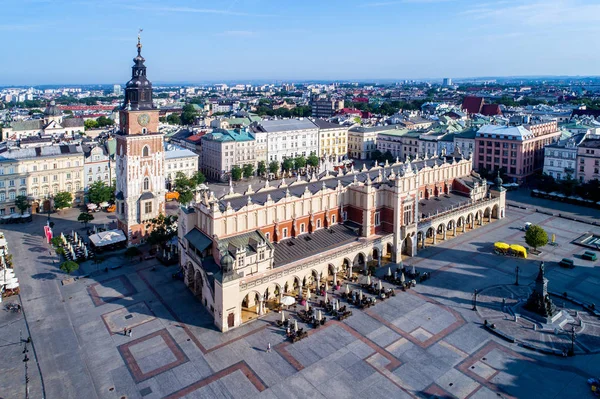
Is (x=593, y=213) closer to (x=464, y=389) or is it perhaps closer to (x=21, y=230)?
(x=464, y=389)

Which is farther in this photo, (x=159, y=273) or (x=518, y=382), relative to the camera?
(x=159, y=273)

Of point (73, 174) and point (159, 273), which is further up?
point (73, 174)

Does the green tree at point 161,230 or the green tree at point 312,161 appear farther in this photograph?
the green tree at point 312,161

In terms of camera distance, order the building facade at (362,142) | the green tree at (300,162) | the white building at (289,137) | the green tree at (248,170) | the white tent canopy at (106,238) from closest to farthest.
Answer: the white tent canopy at (106,238)
the green tree at (248,170)
the green tree at (300,162)
the white building at (289,137)
the building facade at (362,142)

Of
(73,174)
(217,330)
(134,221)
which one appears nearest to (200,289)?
(217,330)

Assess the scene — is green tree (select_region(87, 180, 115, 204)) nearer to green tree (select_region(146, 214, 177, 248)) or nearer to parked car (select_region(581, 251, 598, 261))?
green tree (select_region(146, 214, 177, 248))

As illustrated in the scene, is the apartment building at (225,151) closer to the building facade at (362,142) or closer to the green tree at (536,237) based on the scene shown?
the building facade at (362,142)

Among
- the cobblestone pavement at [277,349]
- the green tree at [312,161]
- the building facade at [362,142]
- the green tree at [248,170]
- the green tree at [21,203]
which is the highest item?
the building facade at [362,142]

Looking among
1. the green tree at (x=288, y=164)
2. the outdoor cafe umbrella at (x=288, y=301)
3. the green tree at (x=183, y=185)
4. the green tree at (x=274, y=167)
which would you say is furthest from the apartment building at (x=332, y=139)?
the outdoor cafe umbrella at (x=288, y=301)
